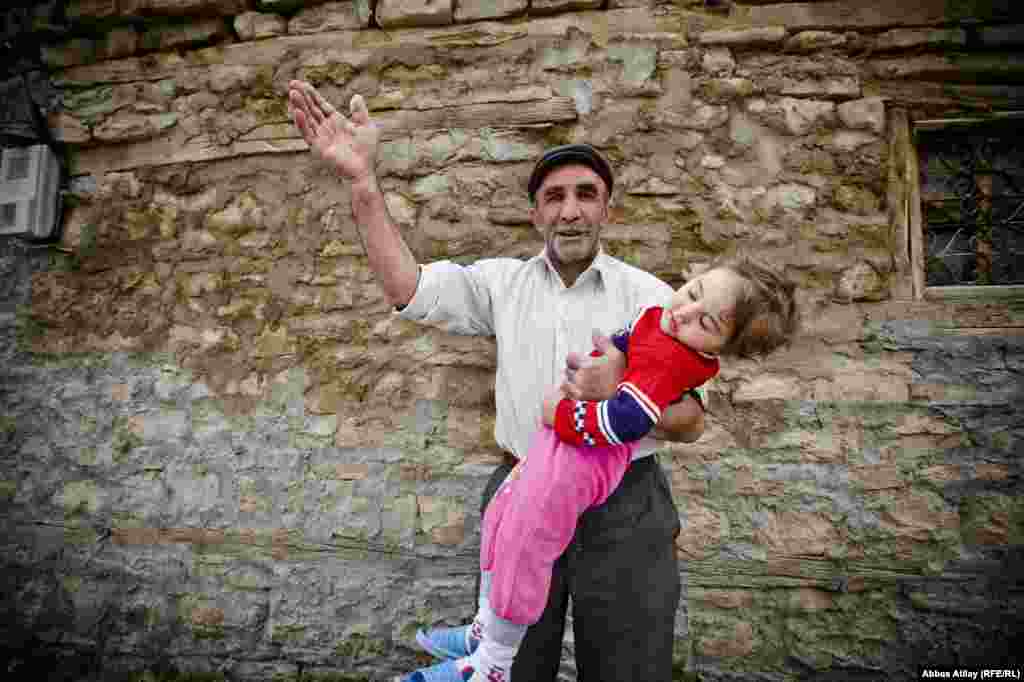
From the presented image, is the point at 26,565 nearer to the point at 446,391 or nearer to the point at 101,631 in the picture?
the point at 101,631

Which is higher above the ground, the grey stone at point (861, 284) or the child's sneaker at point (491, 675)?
the grey stone at point (861, 284)

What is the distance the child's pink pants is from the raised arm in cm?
69

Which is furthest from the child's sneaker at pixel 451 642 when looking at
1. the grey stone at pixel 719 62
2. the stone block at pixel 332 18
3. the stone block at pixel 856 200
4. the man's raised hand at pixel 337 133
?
the stone block at pixel 332 18

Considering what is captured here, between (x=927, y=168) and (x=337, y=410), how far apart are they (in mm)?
3313

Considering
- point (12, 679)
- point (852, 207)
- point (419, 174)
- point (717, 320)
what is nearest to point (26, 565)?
point (12, 679)

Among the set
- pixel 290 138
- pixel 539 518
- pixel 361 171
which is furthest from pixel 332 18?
pixel 539 518

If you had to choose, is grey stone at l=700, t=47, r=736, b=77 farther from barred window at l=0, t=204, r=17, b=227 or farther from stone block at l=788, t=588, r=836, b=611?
barred window at l=0, t=204, r=17, b=227

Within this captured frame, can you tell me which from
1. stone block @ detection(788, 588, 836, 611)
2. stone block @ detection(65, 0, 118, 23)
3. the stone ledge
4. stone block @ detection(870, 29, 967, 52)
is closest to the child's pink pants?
stone block @ detection(788, 588, 836, 611)

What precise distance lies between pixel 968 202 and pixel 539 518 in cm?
287

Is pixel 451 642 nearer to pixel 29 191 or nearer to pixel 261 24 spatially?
pixel 261 24

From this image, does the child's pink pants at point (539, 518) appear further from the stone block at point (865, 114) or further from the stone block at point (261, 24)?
the stone block at point (261, 24)

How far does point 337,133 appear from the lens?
1.71 meters

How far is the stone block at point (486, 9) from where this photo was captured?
2691 mm

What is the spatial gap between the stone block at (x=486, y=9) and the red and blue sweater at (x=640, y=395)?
2.01m
